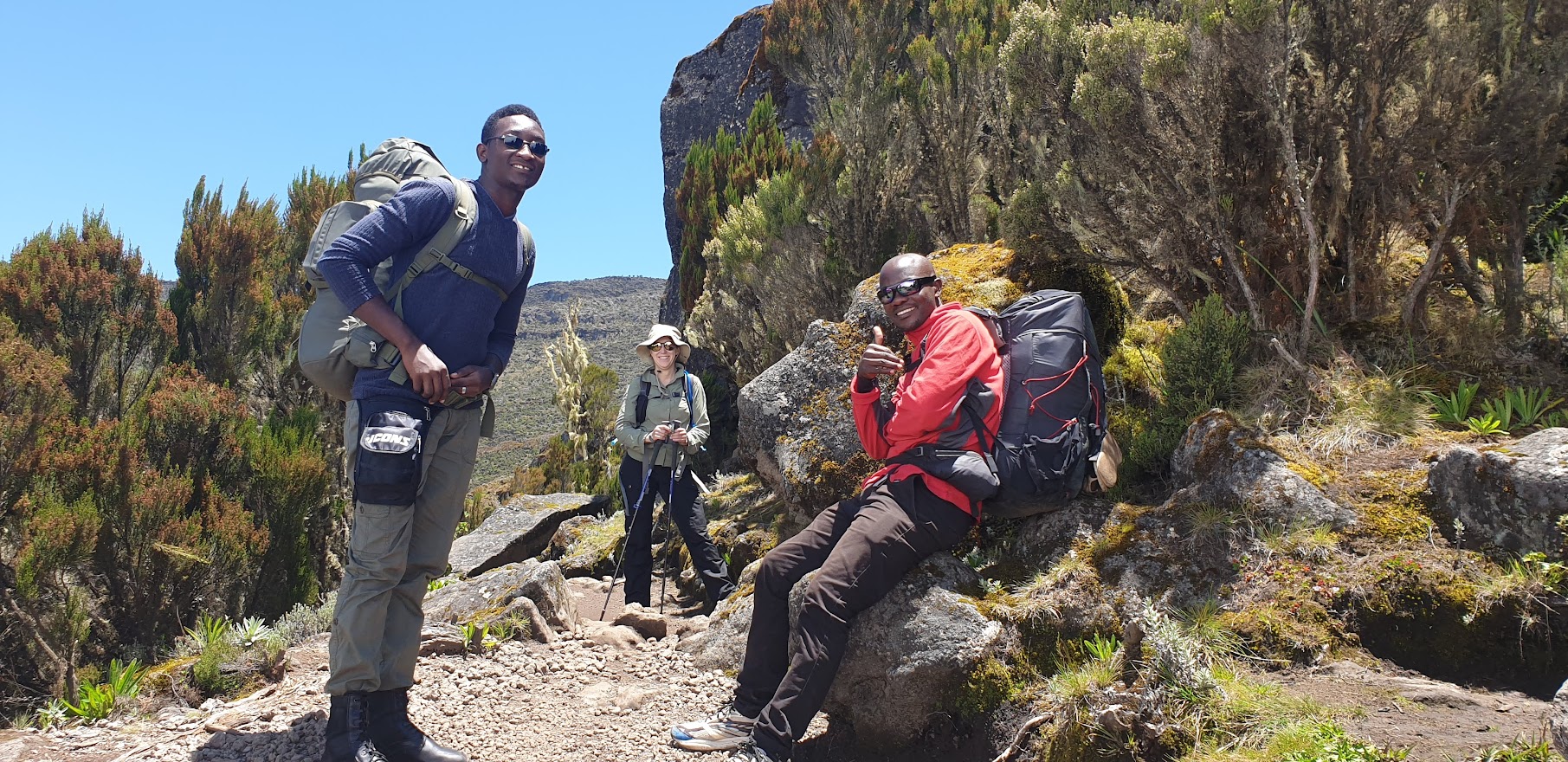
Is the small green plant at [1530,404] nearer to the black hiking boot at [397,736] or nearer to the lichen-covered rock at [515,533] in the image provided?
the black hiking boot at [397,736]

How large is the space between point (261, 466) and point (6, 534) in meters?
2.43

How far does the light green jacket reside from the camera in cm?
620

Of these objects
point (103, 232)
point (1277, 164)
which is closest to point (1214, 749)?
point (1277, 164)

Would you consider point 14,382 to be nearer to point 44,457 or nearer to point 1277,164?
point 44,457

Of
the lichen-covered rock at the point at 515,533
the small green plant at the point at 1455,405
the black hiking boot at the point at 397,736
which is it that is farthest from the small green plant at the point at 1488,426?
the lichen-covered rock at the point at 515,533

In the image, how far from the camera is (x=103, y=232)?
414 inches

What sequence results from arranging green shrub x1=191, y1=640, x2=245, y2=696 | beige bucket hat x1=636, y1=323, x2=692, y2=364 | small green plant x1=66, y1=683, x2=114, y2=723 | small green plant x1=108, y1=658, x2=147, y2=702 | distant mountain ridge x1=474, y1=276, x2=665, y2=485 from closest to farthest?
small green plant x1=66, y1=683, x2=114, y2=723 → small green plant x1=108, y1=658, x2=147, y2=702 → green shrub x1=191, y1=640, x2=245, y2=696 → beige bucket hat x1=636, y1=323, x2=692, y2=364 → distant mountain ridge x1=474, y1=276, x2=665, y2=485

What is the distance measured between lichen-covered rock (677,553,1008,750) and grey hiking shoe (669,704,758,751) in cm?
36

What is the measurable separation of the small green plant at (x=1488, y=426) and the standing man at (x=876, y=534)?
200 centimetres

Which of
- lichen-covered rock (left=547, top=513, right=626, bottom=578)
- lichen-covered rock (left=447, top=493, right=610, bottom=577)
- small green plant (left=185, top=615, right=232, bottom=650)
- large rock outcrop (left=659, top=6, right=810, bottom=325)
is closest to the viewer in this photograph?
small green plant (left=185, top=615, right=232, bottom=650)

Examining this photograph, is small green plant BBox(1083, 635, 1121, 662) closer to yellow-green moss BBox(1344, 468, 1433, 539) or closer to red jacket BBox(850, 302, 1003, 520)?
red jacket BBox(850, 302, 1003, 520)

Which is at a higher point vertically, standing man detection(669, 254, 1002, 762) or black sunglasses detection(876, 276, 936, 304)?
black sunglasses detection(876, 276, 936, 304)

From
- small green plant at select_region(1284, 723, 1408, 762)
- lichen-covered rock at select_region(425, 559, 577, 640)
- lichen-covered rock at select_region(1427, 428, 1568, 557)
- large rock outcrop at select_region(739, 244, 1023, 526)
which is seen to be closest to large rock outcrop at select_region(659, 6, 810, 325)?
lichen-covered rock at select_region(425, 559, 577, 640)

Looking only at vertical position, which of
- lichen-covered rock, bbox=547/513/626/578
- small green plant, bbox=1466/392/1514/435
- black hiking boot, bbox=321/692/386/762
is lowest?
lichen-covered rock, bbox=547/513/626/578
